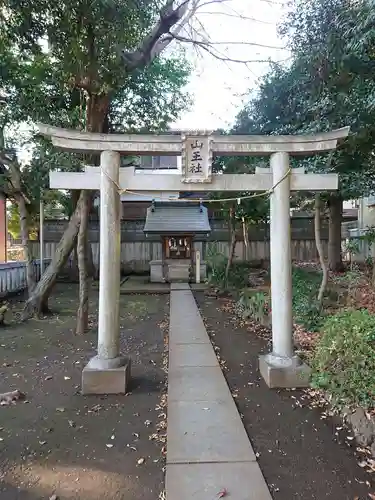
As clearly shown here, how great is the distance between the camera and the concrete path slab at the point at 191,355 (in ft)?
A: 16.3

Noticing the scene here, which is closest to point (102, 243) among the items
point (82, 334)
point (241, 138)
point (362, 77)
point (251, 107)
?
point (241, 138)

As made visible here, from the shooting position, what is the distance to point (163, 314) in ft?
29.2

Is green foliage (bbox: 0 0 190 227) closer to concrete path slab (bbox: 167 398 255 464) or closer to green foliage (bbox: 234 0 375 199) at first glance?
green foliage (bbox: 234 0 375 199)

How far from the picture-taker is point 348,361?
→ 3168mm

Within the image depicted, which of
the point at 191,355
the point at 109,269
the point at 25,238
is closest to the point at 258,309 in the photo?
the point at 191,355

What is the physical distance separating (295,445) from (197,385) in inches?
55.9

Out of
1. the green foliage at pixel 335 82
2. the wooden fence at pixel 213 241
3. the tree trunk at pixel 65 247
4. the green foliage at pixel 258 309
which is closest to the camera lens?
the green foliage at pixel 335 82

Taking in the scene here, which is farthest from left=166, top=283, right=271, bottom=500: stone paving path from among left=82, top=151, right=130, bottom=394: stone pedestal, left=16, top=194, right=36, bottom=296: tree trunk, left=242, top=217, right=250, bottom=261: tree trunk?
left=242, top=217, right=250, bottom=261: tree trunk

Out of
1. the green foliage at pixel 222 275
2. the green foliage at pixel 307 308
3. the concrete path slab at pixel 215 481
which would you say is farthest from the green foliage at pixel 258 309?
the concrete path slab at pixel 215 481

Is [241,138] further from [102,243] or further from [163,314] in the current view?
[163,314]

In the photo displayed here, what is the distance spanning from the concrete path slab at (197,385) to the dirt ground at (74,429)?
0.19 meters

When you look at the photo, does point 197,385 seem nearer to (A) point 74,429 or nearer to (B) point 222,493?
(A) point 74,429

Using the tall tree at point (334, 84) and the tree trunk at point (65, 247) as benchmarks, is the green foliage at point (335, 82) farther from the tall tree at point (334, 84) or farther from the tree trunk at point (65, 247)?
the tree trunk at point (65, 247)

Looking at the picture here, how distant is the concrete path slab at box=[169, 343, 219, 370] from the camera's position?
4.97 metres
